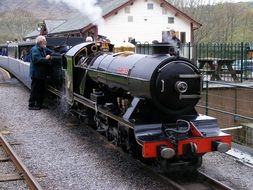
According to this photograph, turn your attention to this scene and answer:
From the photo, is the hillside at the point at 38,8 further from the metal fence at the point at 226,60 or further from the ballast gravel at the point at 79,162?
the ballast gravel at the point at 79,162

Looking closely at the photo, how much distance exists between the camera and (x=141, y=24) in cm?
3173

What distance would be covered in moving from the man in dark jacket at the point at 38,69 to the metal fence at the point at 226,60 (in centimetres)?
557

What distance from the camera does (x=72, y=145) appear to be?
8.46 metres

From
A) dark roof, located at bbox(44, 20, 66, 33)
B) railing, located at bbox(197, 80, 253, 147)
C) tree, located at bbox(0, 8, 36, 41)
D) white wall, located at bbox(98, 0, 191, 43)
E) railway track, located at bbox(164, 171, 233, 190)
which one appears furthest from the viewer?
tree, located at bbox(0, 8, 36, 41)

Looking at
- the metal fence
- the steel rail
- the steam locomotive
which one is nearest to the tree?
the metal fence

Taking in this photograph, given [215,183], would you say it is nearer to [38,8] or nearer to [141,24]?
[141,24]

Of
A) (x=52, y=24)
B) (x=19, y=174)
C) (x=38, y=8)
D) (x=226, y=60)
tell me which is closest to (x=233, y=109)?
(x=226, y=60)

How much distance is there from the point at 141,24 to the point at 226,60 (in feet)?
51.4

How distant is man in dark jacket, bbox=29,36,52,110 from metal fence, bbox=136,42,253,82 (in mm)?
5567

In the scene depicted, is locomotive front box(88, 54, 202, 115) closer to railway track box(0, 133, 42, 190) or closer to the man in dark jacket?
railway track box(0, 133, 42, 190)

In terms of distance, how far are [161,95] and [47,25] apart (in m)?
34.6

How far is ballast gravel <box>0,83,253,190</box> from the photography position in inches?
249

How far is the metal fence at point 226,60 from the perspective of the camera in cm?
1662

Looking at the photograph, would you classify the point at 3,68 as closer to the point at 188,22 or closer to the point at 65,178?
the point at 188,22
